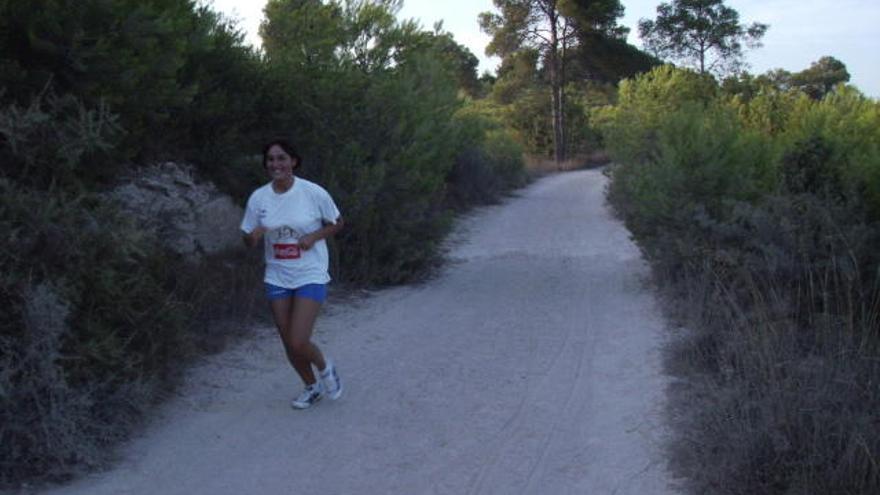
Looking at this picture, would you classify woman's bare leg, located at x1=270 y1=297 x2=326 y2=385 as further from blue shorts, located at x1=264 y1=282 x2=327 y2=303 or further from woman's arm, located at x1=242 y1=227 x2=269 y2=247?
woman's arm, located at x1=242 y1=227 x2=269 y2=247

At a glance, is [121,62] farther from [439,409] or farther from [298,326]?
[439,409]

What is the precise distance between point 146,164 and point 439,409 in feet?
12.0

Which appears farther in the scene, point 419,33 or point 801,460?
point 419,33

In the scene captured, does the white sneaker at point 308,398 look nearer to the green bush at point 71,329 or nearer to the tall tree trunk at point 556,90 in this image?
the green bush at point 71,329

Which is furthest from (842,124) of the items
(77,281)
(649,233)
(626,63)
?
(626,63)

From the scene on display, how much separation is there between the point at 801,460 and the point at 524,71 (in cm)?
4283

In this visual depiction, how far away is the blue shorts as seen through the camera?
6.27m

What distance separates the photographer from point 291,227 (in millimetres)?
6270

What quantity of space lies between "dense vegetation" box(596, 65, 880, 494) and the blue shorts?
238 centimetres

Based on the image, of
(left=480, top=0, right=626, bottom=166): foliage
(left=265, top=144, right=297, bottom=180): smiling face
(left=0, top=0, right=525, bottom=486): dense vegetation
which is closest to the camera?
(left=0, top=0, right=525, bottom=486): dense vegetation

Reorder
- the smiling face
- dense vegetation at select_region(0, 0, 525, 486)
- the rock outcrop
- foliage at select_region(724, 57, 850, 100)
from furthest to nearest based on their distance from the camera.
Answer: foliage at select_region(724, 57, 850, 100) < the rock outcrop < the smiling face < dense vegetation at select_region(0, 0, 525, 486)

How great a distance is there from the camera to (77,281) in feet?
18.1

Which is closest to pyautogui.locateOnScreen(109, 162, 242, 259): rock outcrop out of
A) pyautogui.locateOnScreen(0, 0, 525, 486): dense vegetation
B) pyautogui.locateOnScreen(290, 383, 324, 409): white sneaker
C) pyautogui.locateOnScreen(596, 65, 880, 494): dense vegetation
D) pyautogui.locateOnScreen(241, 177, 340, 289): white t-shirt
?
pyautogui.locateOnScreen(0, 0, 525, 486): dense vegetation

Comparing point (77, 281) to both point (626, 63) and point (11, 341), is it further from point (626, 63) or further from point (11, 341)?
point (626, 63)
